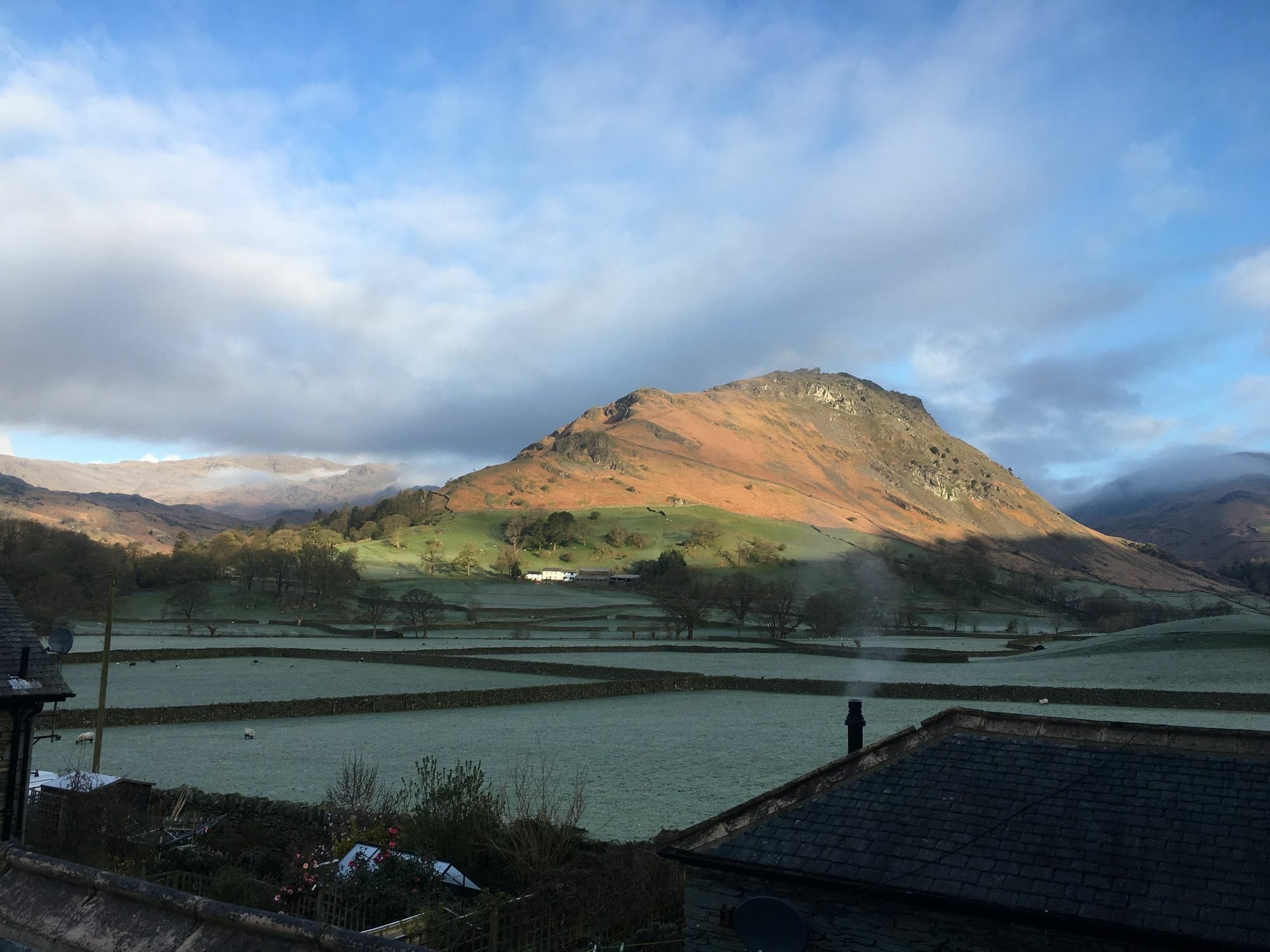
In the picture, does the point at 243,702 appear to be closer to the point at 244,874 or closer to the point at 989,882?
the point at 244,874


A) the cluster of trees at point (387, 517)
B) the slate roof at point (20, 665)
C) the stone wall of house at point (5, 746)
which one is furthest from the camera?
the cluster of trees at point (387, 517)

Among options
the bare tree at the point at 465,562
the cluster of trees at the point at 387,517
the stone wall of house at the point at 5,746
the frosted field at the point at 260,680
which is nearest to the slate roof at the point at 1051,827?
the stone wall of house at the point at 5,746

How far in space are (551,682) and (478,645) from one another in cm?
2017

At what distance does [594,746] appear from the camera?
27859 millimetres

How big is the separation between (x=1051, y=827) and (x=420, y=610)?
76794 millimetres

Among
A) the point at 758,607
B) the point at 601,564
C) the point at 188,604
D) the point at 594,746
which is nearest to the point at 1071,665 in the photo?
the point at 594,746

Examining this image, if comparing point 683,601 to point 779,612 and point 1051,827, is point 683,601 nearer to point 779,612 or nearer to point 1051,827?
point 779,612

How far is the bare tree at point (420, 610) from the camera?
7788cm

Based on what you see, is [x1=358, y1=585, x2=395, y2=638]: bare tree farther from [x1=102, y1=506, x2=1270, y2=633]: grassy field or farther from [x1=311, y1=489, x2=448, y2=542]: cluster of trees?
[x1=311, y1=489, x2=448, y2=542]: cluster of trees

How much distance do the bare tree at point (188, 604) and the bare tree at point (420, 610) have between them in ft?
60.6

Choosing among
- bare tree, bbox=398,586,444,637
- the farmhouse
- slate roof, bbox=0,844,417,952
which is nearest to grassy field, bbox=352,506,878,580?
bare tree, bbox=398,586,444,637

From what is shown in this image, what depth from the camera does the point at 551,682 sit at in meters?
46.1

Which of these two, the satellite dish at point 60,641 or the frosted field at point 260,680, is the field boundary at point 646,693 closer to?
the frosted field at point 260,680

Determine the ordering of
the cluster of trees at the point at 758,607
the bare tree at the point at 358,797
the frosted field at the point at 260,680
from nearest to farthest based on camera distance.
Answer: the bare tree at the point at 358,797
the frosted field at the point at 260,680
the cluster of trees at the point at 758,607
